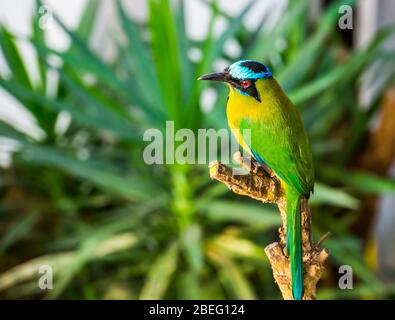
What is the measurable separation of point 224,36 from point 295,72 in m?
0.10

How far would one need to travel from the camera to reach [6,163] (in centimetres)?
108

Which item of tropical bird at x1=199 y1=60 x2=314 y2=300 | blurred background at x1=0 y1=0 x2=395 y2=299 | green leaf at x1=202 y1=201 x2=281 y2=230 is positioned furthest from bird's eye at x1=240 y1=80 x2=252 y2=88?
green leaf at x1=202 y1=201 x2=281 y2=230

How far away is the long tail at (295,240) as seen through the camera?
15 cm

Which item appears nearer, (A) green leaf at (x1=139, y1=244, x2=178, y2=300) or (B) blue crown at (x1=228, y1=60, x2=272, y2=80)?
(B) blue crown at (x1=228, y1=60, x2=272, y2=80)

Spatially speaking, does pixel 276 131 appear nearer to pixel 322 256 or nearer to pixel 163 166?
pixel 322 256

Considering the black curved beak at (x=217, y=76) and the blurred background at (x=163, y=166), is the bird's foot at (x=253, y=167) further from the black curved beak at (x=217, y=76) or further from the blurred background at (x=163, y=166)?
the blurred background at (x=163, y=166)

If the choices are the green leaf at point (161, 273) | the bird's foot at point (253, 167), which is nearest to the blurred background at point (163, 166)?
the green leaf at point (161, 273)

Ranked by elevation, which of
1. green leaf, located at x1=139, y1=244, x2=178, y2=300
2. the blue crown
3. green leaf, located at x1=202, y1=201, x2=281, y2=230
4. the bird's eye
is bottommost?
the bird's eye

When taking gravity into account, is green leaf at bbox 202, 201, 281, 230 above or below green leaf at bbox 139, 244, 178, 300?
above

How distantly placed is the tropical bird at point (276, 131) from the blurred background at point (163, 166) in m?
0.41

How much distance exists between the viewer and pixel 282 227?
0.16 meters

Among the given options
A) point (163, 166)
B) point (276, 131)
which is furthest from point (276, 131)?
point (163, 166)

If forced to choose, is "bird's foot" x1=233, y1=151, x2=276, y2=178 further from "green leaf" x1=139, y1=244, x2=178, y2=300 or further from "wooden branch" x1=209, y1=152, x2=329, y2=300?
"green leaf" x1=139, y1=244, x2=178, y2=300

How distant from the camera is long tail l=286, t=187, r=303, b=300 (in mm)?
148
